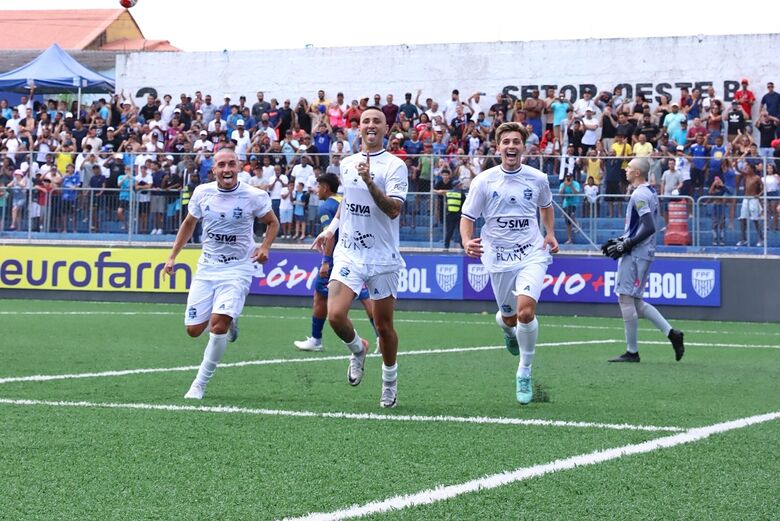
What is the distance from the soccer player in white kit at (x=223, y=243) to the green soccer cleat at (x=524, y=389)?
2.37m

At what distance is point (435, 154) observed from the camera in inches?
942

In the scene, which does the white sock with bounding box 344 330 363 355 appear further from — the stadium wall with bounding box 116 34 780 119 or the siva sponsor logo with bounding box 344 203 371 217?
the stadium wall with bounding box 116 34 780 119

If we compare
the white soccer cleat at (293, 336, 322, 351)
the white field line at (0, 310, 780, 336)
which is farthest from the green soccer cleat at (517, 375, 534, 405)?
the white field line at (0, 310, 780, 336)

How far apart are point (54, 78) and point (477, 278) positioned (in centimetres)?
1603

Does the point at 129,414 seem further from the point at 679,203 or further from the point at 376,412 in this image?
the point at 679,203

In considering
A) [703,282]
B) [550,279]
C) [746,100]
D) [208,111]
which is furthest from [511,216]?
[208,111]

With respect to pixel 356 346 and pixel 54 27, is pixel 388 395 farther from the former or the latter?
pixel 54 27

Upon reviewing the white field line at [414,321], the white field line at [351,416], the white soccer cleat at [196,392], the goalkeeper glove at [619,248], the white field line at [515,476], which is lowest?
the white field line at [515,476]

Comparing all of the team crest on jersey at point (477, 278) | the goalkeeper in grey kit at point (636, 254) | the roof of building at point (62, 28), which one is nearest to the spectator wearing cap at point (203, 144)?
the team crest on jersey at point (477, 278)

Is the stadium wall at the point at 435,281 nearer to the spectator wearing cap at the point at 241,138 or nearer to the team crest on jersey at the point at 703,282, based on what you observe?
the team crest on jersey at the point at 703,282

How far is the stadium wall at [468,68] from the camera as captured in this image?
29891 millimetres

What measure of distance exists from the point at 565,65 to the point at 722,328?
1287 cm

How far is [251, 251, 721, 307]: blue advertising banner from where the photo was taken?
21844 millimetres

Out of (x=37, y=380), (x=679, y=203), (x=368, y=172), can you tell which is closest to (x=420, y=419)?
(x=368, y=172)
